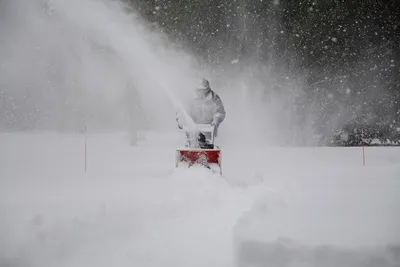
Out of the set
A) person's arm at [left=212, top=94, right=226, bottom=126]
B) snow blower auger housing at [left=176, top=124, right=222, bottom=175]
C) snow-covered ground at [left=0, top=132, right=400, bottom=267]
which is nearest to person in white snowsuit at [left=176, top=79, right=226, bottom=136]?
person's arm at [left=212, top=94, right=226, bottom=126]

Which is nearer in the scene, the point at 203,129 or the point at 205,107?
the point at 203,129

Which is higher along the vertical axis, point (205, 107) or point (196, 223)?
point (205, 107)

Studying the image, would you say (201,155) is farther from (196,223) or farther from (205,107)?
(196,223)

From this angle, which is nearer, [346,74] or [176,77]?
[176,77]

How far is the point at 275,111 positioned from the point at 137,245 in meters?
16.6

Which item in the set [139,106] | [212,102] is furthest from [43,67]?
[212,102]

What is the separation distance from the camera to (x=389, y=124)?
15.7m

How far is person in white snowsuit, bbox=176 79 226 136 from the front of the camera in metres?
5.44

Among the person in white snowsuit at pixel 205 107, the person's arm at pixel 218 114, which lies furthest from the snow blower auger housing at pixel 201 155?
the person in white snowsuit at pixel 205 107

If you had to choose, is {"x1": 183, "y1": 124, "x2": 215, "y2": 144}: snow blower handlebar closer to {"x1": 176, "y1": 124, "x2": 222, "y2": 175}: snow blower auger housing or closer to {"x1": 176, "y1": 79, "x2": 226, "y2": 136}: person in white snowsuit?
{"x1": 176, "y1": 124, "x2": 222, "y2": 175}: snow blower auger housing

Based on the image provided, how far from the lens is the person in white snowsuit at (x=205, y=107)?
5.44m

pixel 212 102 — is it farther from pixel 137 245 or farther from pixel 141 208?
pixel 137 245

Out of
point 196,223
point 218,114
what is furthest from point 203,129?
point 196,223

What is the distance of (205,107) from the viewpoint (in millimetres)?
5453
